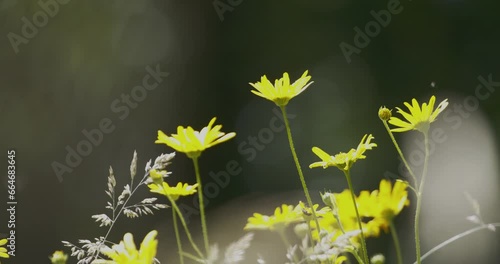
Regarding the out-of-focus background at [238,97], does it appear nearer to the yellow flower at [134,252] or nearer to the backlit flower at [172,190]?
the backlit flower at [172,190]

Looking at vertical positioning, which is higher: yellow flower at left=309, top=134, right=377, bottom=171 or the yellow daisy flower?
the yellow daisy flower

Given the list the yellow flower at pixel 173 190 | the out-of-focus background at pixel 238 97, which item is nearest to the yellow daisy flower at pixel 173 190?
the yellow flower at pixel 173 190

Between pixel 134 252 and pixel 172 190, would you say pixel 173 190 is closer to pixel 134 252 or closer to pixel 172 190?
pixel 172 190

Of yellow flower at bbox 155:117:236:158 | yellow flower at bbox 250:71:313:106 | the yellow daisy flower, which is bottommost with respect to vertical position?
the yellow daisy flower

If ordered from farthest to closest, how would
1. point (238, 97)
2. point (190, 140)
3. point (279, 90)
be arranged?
point (238, 97) → point (279, 90) → point (190, 140)

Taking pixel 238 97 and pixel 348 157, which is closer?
pixel 348 157

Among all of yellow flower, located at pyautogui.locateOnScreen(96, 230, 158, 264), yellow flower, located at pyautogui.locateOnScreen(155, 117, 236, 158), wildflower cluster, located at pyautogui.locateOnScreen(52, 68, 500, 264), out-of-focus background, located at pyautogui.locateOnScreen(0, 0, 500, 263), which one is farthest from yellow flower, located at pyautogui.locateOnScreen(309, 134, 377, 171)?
out-of-focus background, located at pyautogui.locateOnScreen(0, 0, 500, 263)

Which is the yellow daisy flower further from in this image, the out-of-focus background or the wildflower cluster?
the out-of-focus background

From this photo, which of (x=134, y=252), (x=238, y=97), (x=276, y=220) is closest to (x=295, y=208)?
(x=276, y=220)

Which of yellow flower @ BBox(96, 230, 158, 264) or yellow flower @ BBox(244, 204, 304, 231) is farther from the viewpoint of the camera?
yellow flower @ BBox(244, 204, 304, 231)
